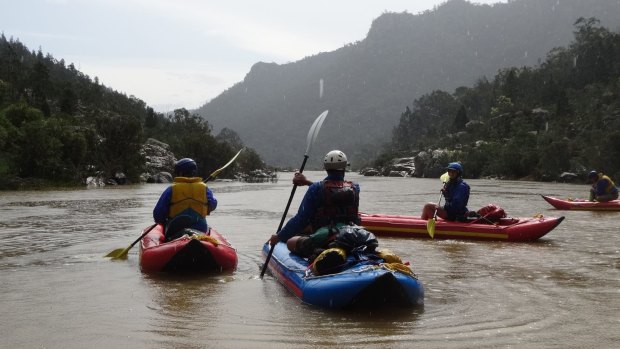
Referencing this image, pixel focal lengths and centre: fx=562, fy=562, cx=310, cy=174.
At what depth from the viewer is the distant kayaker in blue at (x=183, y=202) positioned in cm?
809

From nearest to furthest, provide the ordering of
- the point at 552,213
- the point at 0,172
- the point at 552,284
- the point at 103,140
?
the point at 552,284 < the point at 552,213 < the point at 0,172 < the point at 103,140

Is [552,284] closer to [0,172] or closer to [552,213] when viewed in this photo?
[552,213]

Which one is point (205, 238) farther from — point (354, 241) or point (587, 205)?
point (587, 205)

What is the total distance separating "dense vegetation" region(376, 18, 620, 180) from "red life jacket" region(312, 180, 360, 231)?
45.7 m

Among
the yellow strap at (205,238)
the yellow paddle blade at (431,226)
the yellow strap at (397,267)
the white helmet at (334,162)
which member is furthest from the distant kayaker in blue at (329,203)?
the yellow paddle blade at (431,226)

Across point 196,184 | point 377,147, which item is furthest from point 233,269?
point 377,147

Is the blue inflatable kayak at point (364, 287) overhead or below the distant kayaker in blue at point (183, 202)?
below

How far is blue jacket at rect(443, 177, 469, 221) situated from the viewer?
39.2 ft

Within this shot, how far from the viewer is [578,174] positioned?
5341 cm

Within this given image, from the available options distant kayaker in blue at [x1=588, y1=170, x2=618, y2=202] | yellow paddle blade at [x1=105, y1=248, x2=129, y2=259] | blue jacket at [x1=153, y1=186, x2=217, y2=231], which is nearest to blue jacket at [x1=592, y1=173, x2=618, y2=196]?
distant kayaker in blue at [x1=588, y1=170, x2=618, y2=202]

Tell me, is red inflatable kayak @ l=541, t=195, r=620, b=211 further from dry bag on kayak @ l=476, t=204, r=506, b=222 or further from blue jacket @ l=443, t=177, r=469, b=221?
blue jacket @ l=443, t=177, r=469, b=221

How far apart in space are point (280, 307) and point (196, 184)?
279 centimetres

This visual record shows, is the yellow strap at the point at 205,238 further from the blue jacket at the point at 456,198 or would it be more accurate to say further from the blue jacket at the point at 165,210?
the blue jacket at the point at 456,198

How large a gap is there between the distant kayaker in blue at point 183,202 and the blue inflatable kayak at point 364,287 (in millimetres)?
2630
